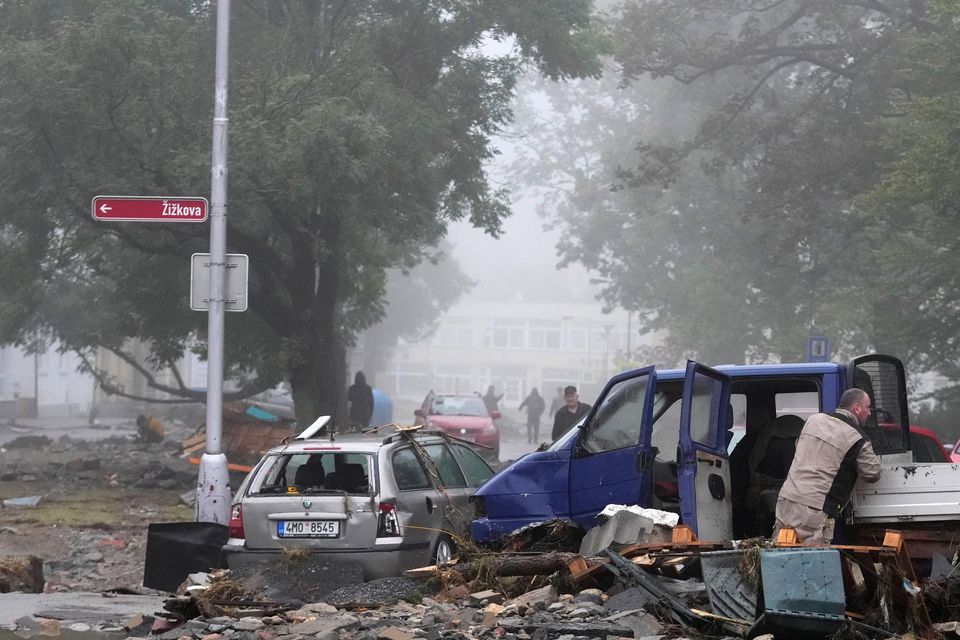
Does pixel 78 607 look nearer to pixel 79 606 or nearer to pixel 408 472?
pixel 79 606

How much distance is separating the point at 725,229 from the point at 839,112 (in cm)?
1774

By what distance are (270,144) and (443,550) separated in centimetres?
1072

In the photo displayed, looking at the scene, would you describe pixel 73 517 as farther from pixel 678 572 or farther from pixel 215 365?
pixel 678 572

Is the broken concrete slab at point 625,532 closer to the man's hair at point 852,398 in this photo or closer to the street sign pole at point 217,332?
the man's hair at point 852,398

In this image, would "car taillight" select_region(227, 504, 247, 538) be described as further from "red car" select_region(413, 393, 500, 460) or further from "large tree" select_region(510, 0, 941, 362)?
"large tree" select_region(510, 0, 941, 362)

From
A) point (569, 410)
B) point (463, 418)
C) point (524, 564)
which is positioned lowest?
point (524, 564)

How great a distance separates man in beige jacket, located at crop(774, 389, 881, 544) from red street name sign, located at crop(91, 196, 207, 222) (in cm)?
727

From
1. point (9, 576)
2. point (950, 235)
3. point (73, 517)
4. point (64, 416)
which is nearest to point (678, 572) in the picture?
point (9, 576)

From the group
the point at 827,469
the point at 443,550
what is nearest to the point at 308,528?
the point at 443,550

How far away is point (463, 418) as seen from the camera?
107 feet

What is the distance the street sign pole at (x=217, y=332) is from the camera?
1432cm

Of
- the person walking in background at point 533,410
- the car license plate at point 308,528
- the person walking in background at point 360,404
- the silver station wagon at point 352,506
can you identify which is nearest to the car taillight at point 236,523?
the silver station wagon at point 352,506

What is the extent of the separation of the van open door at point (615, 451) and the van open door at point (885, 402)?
1.69 m

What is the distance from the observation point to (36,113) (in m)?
21.1
